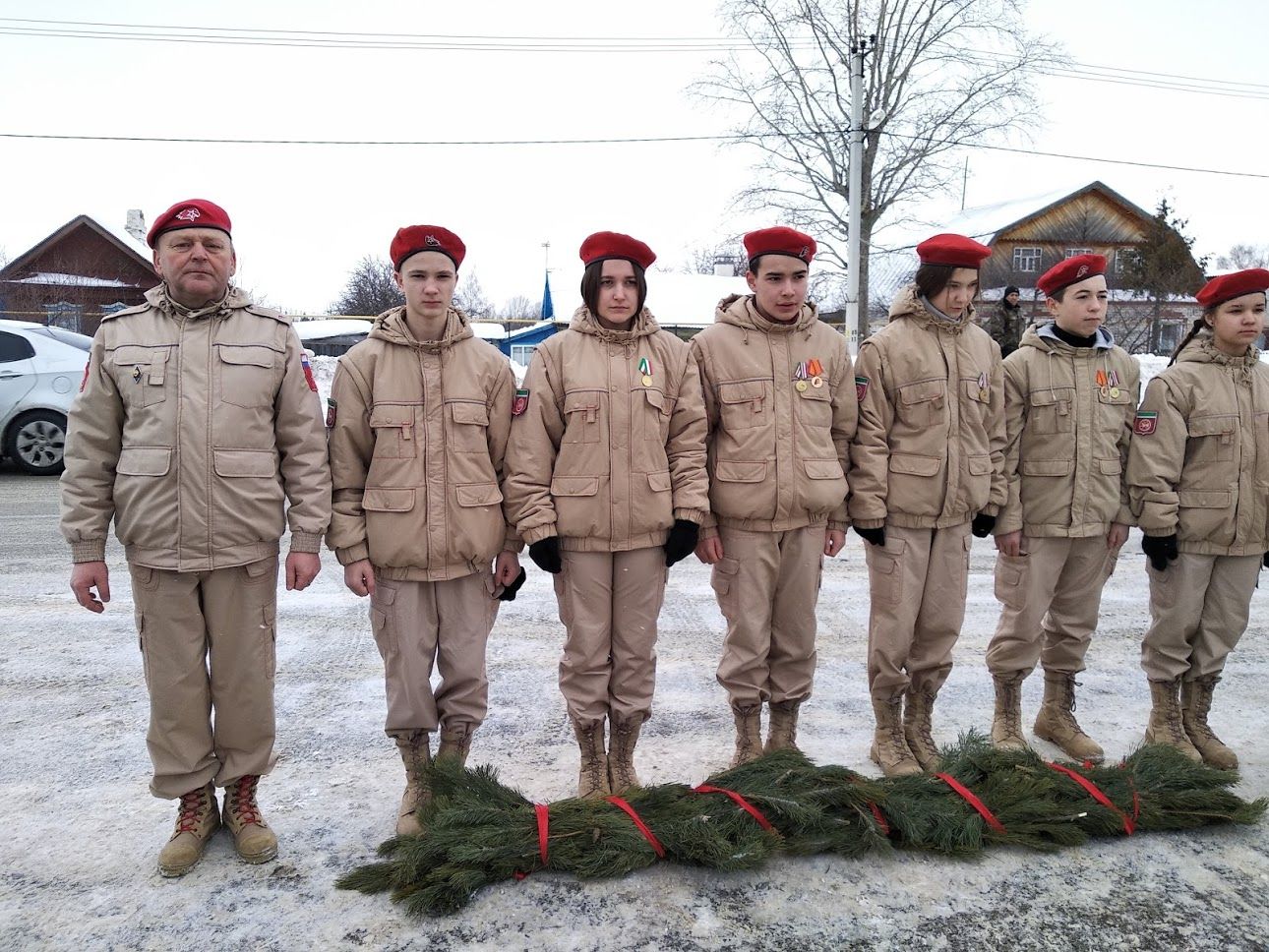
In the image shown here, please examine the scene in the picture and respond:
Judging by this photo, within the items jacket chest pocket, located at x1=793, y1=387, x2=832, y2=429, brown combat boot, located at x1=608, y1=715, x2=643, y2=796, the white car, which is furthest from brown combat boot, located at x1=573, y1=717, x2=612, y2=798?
the white car

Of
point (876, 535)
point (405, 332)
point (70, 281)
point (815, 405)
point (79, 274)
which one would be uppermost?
point (79, 274)

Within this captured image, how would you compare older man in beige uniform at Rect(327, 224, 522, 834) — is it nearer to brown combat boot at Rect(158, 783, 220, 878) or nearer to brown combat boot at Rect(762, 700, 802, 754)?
brown combat boot at Rect(158, 783, 220, 878)

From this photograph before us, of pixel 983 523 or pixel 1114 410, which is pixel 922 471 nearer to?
pixel 983 523

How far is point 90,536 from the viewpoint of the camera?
2.87m

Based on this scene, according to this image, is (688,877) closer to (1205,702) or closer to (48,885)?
(48,885)

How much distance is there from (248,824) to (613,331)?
2.12 metres

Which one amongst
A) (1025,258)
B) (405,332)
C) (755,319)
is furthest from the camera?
(1025,258)

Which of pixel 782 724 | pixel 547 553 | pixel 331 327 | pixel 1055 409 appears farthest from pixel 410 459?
pixel 331 327

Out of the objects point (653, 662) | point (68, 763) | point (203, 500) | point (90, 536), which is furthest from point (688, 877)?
point (68, 763)

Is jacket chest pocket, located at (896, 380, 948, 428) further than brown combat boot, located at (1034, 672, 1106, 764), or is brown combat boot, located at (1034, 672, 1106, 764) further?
brown combat boot, located at (1034, 672, 1106, 764)

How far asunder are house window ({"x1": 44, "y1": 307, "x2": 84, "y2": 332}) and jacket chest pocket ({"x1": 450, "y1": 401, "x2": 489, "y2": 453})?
814 inches

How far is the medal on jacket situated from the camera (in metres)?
3.25

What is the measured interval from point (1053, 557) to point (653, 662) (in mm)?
1807

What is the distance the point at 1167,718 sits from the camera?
3.82 m
